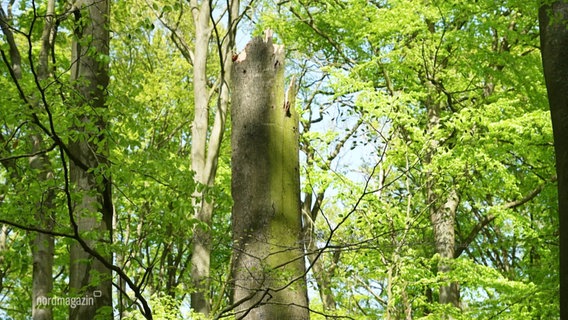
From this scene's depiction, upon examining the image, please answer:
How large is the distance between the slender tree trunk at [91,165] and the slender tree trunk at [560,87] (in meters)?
3.64

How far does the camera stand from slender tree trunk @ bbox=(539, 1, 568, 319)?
5746mm

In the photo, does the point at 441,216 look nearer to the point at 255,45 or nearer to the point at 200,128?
the point at 200,128

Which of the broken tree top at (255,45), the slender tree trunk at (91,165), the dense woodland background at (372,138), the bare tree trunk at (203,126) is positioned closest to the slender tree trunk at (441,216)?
the dense woodland background at (372,138)

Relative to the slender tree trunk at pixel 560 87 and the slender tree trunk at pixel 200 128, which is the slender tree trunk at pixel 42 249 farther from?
the slender tree trunk at pixel 560 87

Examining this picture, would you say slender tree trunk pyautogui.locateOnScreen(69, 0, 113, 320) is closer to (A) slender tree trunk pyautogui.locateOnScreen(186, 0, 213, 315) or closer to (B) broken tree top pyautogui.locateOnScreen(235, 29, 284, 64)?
(B) broken tree top pyautogui.locateOnScreen(235, 29, 284, 64)

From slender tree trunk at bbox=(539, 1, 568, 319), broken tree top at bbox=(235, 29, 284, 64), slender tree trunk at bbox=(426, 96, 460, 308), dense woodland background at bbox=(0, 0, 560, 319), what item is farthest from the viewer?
slender tree trunk at bbox=(426, 96, 460, 308)

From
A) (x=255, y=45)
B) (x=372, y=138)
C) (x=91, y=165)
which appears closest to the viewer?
(x=255, y=45)

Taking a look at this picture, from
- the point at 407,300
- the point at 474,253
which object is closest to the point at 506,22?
the point at 407,300

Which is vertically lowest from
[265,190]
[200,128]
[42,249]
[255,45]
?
[265,190]

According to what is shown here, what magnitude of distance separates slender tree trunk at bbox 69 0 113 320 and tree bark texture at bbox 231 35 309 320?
5.74 ft

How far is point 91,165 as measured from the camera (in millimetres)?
6309

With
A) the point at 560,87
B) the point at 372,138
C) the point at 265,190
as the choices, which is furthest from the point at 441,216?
the point at 265,190

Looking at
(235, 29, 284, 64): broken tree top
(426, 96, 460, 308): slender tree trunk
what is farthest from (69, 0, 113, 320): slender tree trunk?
(426, 96, 460, 308): slender tree trunk

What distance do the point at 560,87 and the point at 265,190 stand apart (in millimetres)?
3148
